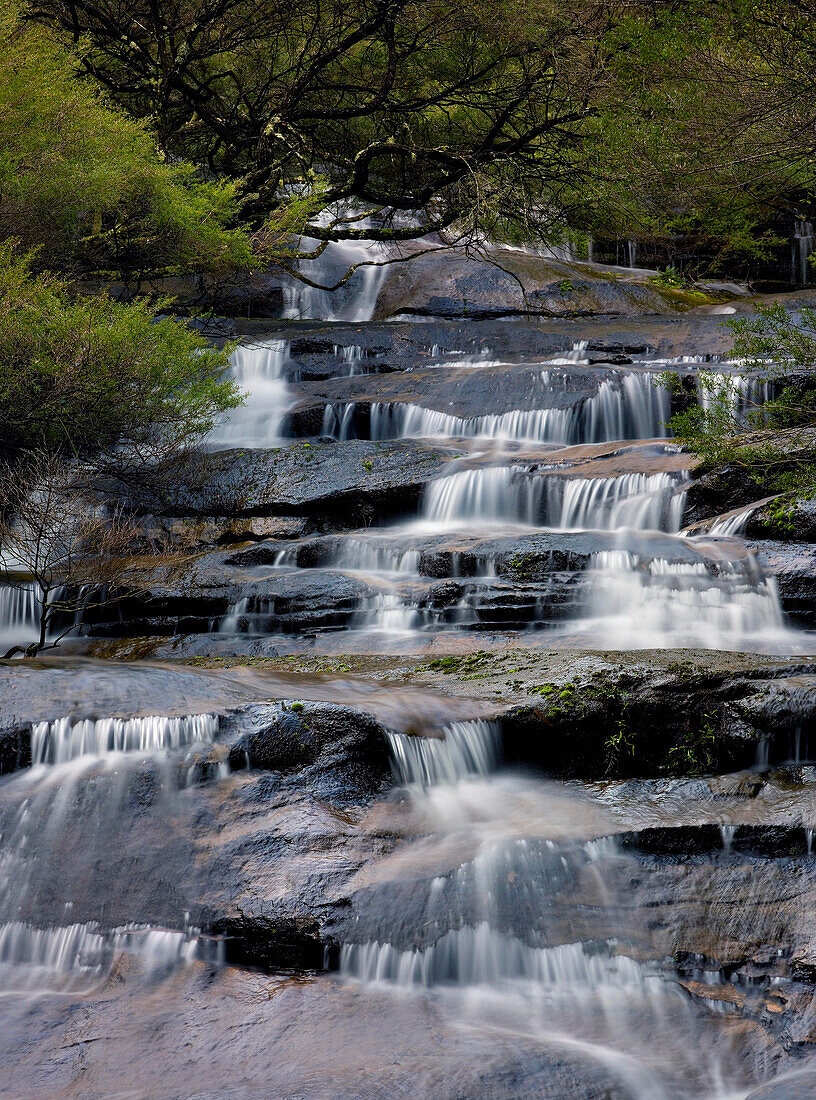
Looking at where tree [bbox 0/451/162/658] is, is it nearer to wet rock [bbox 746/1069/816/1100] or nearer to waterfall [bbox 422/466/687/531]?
waterfall [bbox 422/466/687/531]

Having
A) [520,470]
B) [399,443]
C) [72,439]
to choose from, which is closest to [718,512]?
[520,470]

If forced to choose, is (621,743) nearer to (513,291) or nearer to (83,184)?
(83,184)

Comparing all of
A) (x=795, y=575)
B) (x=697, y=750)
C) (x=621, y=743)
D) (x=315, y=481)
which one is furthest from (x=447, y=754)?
(x=315, y=481)

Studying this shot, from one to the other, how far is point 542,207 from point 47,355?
10.9m

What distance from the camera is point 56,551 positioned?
8.71m

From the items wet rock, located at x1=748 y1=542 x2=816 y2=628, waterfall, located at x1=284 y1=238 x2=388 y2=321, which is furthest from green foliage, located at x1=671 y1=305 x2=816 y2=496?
waterfall, located at x1=284 y1=238 x2=388 y2=321

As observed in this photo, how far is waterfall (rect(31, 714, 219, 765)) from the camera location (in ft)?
17.7

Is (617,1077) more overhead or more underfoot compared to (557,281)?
more underfoot

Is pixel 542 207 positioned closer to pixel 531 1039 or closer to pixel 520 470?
pixel 520 470

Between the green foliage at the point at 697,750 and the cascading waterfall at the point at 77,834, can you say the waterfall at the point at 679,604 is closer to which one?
the green foliage at the point at 697,750

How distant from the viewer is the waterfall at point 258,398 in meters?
13.7

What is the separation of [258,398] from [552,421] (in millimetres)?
4908

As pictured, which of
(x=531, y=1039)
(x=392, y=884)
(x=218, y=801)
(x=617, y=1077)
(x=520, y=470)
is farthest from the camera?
(x=520, y=470)

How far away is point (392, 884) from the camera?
4457 mm
